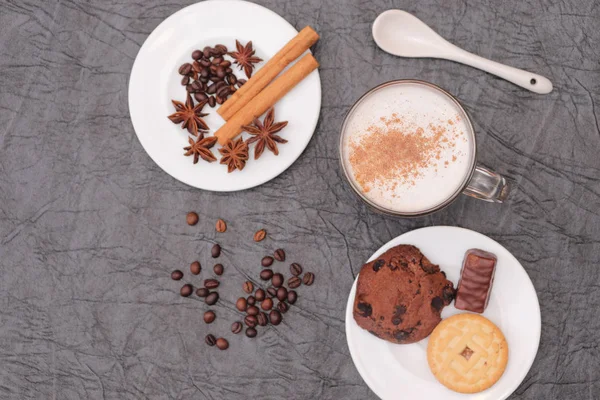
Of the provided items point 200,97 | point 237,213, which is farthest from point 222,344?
point 200,97

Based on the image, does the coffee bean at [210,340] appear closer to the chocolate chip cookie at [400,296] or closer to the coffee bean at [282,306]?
the coffee bean at [282,306]

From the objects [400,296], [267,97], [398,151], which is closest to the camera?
[398,151]

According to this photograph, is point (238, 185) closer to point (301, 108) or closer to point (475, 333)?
point (301, 108)

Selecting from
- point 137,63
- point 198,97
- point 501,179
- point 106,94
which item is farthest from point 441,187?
point 106,94

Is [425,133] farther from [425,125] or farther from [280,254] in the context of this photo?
[280,254]

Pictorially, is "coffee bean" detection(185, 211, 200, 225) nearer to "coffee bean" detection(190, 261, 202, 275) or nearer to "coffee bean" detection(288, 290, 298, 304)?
"coffee bean" detection(190, 261, 202, 275)

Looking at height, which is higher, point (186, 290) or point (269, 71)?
point (269, 71)

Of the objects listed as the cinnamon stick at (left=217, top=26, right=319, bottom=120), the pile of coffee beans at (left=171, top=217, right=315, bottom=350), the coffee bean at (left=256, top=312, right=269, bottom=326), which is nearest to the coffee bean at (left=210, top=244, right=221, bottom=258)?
the pile of coffee beans at (left=171, top=217, right=315, bottom=350)
